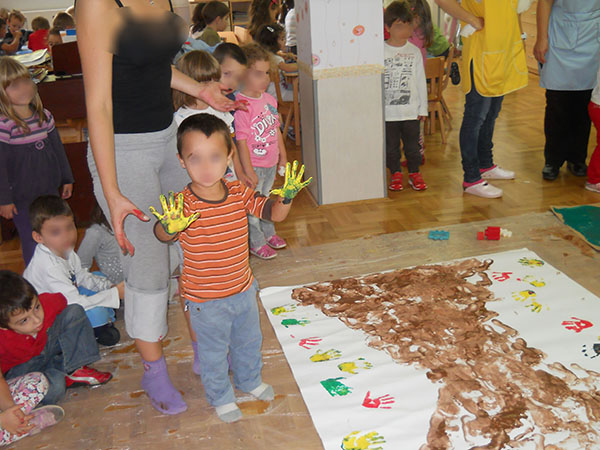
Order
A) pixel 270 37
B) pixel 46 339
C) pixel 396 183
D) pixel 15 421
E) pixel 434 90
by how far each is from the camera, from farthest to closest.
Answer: pixel 270 37 → pixel 434 90 → pixel 396 183 → pixel 46 339 → pixel 15 421

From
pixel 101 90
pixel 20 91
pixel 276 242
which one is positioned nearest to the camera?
pixel 101 90

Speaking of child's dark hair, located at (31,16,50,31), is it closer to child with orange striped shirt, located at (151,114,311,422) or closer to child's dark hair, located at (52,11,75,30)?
child's dark hair, located at (52,11,75,30)

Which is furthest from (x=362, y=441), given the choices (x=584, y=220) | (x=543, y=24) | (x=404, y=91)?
(x=543, y=24)

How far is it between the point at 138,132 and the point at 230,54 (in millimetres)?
1167

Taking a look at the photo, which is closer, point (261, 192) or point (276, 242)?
point (261, 192)

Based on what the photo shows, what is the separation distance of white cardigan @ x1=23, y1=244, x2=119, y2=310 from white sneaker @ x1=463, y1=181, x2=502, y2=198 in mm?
2244

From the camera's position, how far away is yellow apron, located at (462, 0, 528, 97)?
11.2ft

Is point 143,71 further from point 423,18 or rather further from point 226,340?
point 423,18

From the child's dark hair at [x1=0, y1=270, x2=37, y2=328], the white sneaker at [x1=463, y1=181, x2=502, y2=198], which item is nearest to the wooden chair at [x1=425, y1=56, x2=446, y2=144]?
the white sneaker at [x1=463, y1=181, x2=502, y2=198]

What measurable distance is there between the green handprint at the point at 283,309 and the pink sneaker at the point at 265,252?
509 mm

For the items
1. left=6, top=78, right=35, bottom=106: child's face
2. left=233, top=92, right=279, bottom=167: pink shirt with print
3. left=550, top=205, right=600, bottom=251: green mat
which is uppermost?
left=6, top=78, right=35, bottom=106: child's face

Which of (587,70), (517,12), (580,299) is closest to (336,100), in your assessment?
(517,12)

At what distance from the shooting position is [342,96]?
360 cm

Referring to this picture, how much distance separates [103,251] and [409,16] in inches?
87.3
